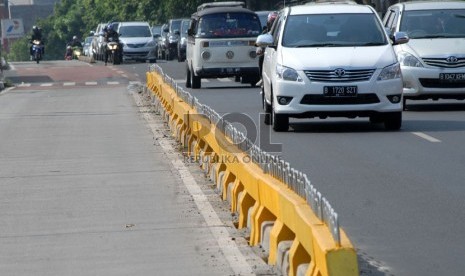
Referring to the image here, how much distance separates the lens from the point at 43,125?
936 inches

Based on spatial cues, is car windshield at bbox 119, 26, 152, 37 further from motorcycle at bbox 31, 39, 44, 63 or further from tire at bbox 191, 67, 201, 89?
tire at bbox 191, 67, 201, 89

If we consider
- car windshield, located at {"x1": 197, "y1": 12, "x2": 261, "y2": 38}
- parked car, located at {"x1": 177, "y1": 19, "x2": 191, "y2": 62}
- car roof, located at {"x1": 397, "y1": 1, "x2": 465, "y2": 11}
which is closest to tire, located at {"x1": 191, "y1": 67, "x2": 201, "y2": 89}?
car windshield, located at {"x1": 197, "y1": 12, "x2": 261, "y2": 38}

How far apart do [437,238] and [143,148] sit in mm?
8868

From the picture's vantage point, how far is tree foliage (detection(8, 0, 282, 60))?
89.5m

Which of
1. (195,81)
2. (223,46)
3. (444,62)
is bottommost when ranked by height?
(195,81)

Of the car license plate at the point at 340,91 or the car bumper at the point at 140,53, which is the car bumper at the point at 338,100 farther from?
the car bumper at the point at 140,53

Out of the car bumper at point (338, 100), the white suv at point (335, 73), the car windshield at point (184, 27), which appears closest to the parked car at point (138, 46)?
the car windshield at point (184, 27)

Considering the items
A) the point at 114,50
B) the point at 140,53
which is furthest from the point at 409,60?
the point at 140,53

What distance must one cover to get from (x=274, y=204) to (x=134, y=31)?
5416 cm

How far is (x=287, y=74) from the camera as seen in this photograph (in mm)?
19219

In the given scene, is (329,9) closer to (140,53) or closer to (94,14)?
(140,53)

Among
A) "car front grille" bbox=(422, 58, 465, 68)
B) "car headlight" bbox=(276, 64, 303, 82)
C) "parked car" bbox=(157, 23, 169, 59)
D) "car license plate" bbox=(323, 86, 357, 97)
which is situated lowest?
"parked car" bbox=(157, 23, 169, 59)

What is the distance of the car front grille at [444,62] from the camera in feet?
74.7

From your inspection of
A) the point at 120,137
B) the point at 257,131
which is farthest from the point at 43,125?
the point at 257,131
